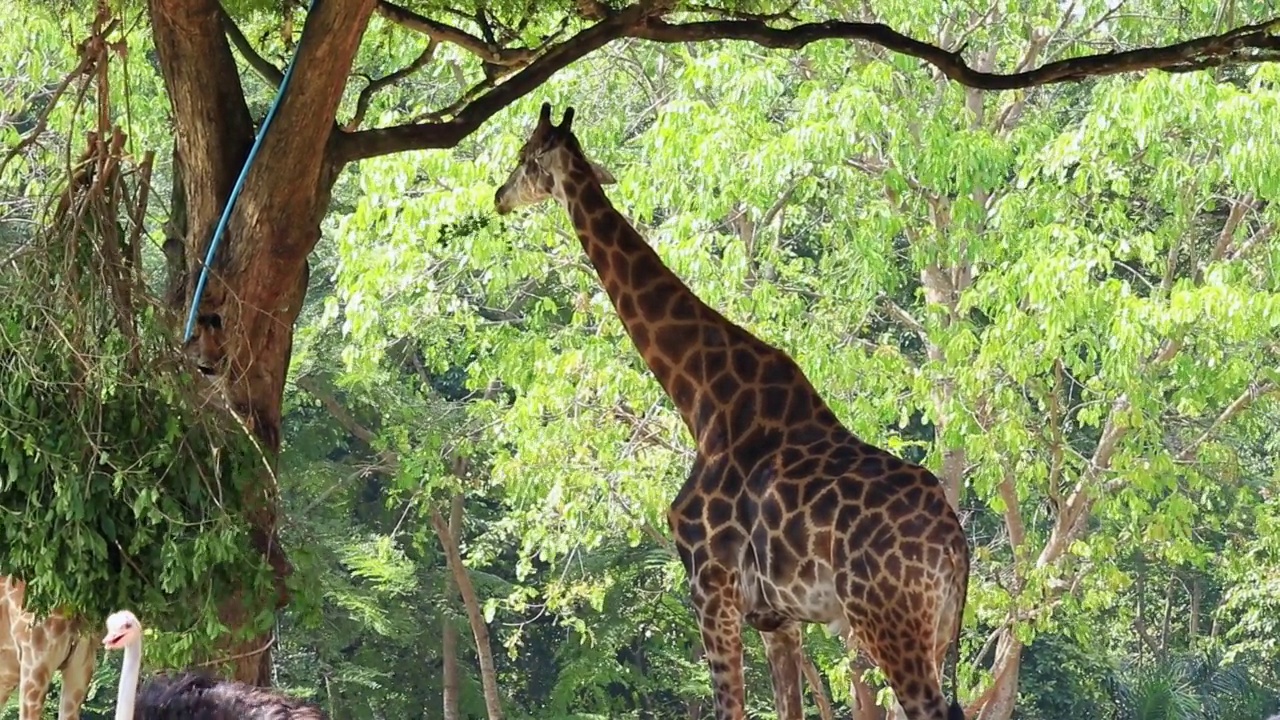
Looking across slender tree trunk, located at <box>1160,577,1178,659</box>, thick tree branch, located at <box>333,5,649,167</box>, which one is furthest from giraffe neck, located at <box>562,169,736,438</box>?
slender tree trunk, located at <box>1160,577,1178,659</box>

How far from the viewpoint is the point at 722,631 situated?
16.0 feet

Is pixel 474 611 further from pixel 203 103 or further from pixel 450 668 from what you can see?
pixel 203 103

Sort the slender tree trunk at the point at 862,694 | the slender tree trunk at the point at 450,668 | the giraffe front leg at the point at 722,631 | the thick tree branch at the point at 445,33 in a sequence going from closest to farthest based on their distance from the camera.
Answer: the giraffe front leg at the point at 722,631 → the thick tree branch at the point at 445,33 → the slender tree trunk at the point at 862,694 → the slender tree trunk at the point at 450,668

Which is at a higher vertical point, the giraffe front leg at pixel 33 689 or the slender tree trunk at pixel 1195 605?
the slender tree trunk at pixel 1195 605

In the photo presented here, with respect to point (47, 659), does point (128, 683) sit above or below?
below

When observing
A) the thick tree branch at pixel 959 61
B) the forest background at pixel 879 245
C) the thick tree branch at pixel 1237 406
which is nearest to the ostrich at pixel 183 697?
the forest background at pixel 879 245

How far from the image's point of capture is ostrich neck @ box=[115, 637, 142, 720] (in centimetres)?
358

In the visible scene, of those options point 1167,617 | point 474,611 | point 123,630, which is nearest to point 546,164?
point 123,630

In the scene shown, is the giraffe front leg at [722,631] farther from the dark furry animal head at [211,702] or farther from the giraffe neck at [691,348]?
the dark furry animal head at [211,702]

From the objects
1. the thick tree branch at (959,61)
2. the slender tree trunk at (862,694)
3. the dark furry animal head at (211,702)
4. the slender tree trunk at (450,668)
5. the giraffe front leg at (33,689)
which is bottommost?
the dark furry animal head at (211,702)

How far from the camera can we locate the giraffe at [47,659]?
5246 millimetres

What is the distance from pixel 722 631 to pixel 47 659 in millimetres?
2075

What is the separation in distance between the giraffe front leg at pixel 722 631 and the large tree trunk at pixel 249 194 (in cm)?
118

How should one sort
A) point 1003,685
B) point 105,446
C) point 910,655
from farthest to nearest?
point 1003,685, point 910,655, point 105,446
